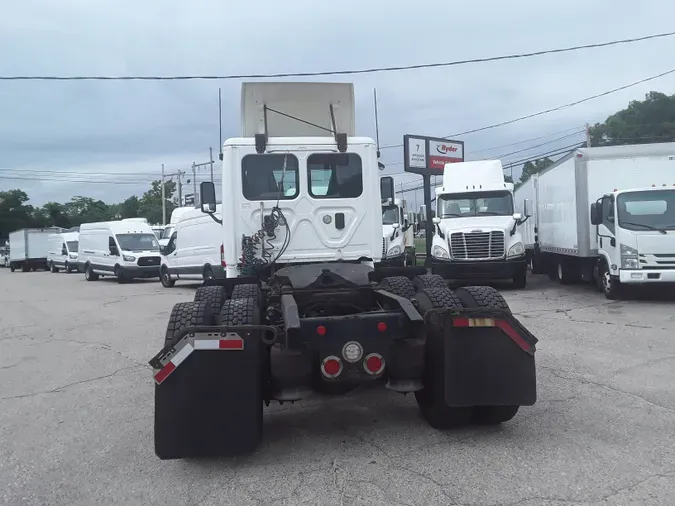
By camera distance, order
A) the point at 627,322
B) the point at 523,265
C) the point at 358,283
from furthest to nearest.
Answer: the point at 523,265
the point at 627,322
the point at 358,283

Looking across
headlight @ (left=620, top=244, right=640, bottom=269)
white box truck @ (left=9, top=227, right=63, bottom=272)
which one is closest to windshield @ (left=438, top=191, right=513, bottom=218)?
headlight @ (left=620, top=244, right=640, bottom=269)

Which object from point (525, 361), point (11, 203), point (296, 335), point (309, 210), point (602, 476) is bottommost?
point (602, 476)

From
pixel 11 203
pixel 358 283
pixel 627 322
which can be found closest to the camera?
pixel 358 283

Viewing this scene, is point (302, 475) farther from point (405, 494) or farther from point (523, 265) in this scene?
point (523, 265)

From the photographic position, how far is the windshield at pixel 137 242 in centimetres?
2745

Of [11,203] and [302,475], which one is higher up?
[11,203]

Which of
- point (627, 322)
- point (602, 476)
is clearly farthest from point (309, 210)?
point (627, 322)

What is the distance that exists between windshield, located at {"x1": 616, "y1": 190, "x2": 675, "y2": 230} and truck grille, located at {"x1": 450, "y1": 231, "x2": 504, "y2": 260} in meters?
3.24

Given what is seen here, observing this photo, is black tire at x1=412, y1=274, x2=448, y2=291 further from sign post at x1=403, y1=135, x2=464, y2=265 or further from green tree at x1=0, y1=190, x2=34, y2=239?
green tree at x1=0, y1=190, x2=34, y2=239

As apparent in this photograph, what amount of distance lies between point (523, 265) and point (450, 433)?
1198 centimetres

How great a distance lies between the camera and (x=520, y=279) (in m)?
17.2

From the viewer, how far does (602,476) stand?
172 inches

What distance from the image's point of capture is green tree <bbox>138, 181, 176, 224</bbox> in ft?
278

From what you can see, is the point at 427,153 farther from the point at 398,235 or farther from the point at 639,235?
the point at 639,235
